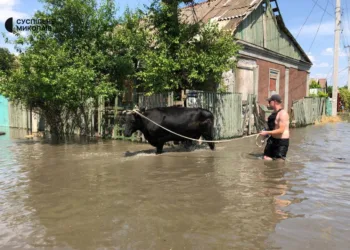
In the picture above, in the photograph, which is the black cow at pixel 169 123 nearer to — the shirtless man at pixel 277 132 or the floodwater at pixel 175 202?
→ the floodwater at pixel 175 202

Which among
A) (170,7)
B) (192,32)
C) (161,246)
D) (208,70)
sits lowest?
(161,246)

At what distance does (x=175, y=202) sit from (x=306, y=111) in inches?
661

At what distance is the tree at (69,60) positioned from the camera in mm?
11000

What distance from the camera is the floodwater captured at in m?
3.80

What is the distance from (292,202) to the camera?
16.6 ft

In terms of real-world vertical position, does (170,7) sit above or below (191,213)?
above

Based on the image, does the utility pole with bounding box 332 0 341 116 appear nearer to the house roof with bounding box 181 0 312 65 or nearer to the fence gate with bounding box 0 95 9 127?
the house roof with bounding box 181 0 312 65

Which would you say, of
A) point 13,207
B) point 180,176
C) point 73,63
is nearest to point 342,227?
point 180,176

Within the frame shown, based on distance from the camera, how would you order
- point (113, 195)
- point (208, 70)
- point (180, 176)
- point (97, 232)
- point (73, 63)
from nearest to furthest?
1. point (97, 232)
2. point (113, 195)
3. point (180, 176)
4. point (208, 70)
5. point (73, 63)

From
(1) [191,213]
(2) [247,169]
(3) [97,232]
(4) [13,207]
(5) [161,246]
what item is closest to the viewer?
(5) [161,246]

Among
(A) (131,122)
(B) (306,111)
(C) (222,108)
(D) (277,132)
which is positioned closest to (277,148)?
(D) (277,132)

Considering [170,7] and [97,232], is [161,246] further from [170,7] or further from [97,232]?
[170,7]

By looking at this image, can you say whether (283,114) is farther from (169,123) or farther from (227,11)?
(227,11)

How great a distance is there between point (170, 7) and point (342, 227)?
901 cm
